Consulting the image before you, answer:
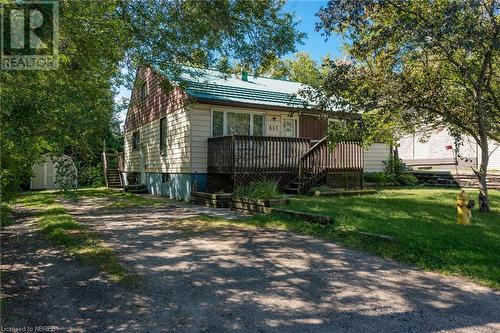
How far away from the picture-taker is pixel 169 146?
16828 mm

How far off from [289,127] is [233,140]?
4493mm

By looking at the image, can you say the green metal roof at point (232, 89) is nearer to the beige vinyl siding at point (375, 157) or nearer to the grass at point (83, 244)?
the beige vinyl siding at point (375, 157)

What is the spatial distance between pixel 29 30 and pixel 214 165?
9087mm

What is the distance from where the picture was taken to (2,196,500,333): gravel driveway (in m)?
3.57

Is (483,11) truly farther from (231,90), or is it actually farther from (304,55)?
(304,55)

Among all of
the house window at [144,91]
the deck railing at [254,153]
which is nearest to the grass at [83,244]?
the deck railing at [254,153]

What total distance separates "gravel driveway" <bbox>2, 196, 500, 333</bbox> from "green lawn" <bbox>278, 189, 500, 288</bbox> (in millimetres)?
393

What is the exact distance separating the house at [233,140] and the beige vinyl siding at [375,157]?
10.0 feet

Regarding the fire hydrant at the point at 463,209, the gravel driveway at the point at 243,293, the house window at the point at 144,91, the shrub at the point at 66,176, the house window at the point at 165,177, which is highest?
the house window at the point at 144,91

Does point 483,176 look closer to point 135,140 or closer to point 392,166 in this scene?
point 392,166

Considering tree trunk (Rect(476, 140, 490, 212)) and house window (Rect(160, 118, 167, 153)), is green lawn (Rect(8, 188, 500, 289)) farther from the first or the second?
house window (Rect(160, 118, 167, 153))

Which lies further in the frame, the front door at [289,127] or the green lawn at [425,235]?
the front door at [289,127]

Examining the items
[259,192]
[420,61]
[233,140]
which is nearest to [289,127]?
[233,140]

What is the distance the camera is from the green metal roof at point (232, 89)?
46.1ft
